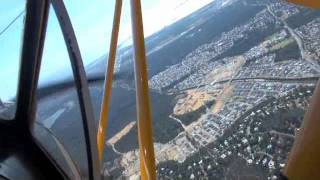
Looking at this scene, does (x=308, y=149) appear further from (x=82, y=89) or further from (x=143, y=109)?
(x=82, y=89)

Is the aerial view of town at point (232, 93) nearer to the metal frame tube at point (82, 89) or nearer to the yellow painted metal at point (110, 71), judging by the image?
the yellow painted metal at point (110, 71)

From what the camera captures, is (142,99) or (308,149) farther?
(142,99)

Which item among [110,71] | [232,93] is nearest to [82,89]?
[110,71]

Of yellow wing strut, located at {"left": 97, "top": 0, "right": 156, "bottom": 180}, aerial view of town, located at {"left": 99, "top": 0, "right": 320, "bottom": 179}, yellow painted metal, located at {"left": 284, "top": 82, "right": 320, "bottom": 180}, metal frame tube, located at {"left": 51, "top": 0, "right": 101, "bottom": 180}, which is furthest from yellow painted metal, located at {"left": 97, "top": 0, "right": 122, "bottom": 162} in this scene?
aerial view of town, located at {"left": 99, "top": 0, "right": 320, "bottom": 179}

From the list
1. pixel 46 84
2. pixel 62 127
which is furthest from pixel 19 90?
pixel 62 127

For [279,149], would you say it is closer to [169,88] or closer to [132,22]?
[169,88]

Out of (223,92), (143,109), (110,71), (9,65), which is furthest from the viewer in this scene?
(223,92)
